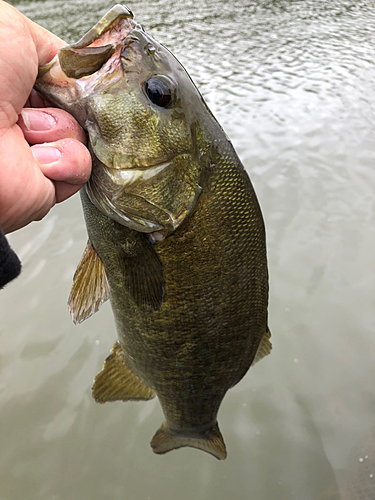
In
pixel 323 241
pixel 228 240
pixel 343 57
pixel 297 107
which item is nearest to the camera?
pixel 228 240

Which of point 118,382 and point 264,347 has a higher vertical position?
point 264,347

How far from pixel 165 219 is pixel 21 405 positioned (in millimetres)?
2753

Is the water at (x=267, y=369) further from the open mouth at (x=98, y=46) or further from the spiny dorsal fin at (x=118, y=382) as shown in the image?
the open mouth at (x=98, y=46)

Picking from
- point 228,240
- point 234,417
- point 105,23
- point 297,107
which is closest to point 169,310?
point 228,240

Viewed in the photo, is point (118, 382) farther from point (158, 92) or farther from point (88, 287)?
point (158, 92)

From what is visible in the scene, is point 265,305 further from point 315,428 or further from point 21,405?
point 21,405

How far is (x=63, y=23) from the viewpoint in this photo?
13.4 m

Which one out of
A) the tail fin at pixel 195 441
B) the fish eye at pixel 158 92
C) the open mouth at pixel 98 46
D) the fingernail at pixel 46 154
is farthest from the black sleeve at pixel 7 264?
the tail fin at pixel 195 441

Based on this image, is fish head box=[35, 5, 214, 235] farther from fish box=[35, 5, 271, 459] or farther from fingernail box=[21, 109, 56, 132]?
fingernail box=[21, 109, 56, 132]

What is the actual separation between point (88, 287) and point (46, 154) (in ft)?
2.38

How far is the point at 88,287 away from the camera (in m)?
1.72

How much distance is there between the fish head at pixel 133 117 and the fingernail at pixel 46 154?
16 centimetres

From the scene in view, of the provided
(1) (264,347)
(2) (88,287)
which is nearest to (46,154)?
(2) (88,287)

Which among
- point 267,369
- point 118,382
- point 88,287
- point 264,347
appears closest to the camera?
point 88,287
